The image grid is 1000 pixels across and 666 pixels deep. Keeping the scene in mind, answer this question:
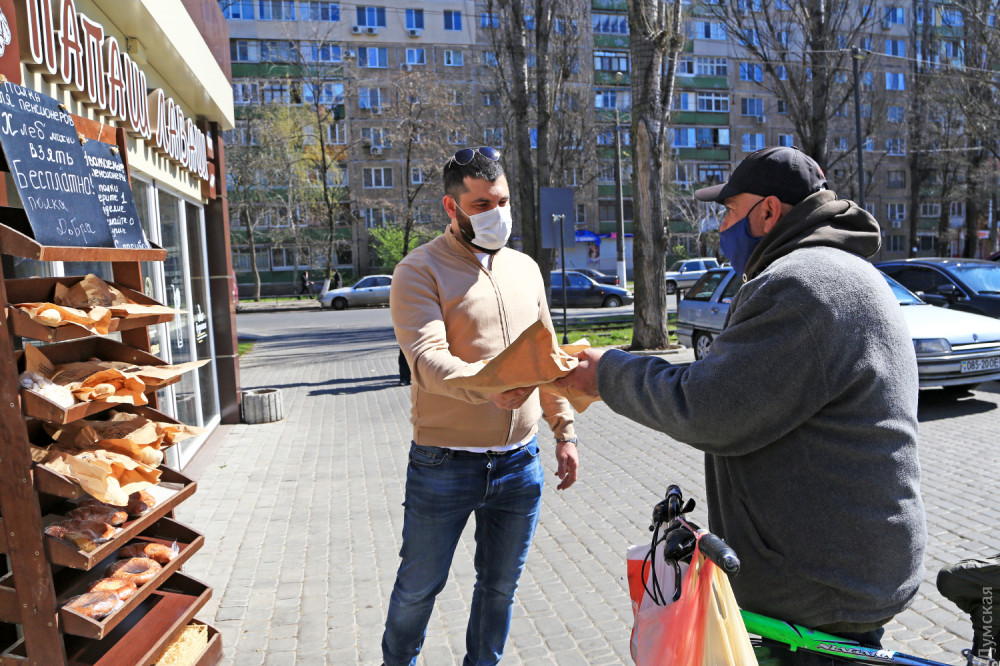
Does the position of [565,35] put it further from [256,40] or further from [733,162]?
[733,162]

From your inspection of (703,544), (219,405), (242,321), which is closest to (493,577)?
(703,544)

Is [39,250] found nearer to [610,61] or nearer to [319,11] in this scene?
[319,11]

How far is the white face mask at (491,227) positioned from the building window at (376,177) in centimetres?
5269

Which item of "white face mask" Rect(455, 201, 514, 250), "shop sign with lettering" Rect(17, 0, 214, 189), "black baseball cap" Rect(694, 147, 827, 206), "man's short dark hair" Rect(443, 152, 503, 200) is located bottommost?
"white face mask" Rect(455, 201, 514, 250)

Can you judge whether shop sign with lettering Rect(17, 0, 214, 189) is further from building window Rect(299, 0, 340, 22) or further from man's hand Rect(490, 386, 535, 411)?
building window Rect(299, 0, 340, 22)

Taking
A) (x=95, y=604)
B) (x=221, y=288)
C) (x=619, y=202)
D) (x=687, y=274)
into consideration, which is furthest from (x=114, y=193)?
(x=687, y=274)

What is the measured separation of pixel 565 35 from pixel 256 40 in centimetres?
3179

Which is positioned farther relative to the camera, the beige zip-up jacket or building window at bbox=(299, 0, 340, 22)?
building window at bbox=(299, 0, 340, 22)

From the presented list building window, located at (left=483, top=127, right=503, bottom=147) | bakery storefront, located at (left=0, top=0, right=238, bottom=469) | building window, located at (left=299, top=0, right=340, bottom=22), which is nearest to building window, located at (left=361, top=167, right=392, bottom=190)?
building window, located at (left=299, top=0, right=340, bottom=22)

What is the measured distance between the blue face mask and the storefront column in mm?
8531

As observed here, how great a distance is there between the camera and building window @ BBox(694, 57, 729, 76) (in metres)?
60.1

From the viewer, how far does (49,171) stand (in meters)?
2.87

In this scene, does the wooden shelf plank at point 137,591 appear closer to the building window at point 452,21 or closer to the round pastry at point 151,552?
the round pastry at point 151,552

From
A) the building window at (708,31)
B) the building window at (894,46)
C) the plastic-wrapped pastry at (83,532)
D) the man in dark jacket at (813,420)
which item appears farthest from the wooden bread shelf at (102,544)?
the building window at (894,46)
